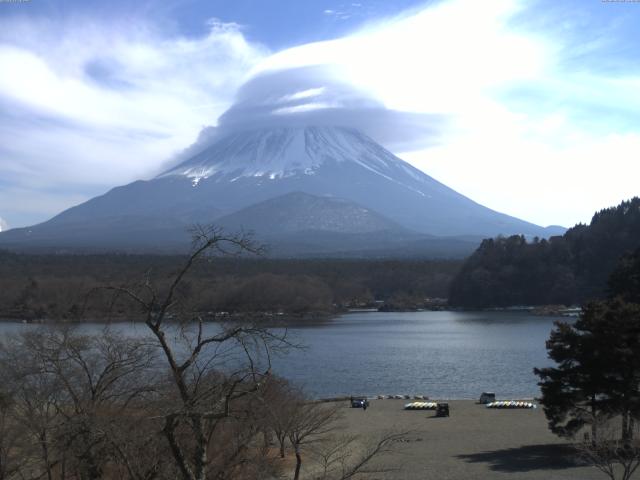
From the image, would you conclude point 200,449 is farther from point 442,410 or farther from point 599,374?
point 442,410

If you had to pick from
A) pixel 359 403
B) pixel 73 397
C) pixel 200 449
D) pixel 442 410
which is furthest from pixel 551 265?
pixel 200 449

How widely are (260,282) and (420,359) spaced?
92.7 feet

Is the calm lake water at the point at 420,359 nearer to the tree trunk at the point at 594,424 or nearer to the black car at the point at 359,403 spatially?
the black car at the point at 359,403

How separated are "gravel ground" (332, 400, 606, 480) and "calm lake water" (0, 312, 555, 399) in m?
2.57

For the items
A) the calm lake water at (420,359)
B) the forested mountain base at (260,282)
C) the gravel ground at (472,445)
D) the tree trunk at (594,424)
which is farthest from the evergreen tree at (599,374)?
the forested mountain base at (260,282)

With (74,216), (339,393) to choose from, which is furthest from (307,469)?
(74,216)

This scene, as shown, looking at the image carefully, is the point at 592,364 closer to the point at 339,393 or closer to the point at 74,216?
the point at 339,393

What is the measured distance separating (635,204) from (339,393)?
45.1m

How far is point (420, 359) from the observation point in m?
30.5

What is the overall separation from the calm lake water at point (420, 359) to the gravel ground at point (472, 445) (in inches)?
101

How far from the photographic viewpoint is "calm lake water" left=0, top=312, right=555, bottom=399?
2377 centimetres

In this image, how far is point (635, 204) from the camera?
60.1 m

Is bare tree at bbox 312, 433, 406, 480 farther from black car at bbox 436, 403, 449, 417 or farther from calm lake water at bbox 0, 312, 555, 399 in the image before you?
black car at bbox 436, 403, 449, 417

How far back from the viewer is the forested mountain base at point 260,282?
48.9 metres
